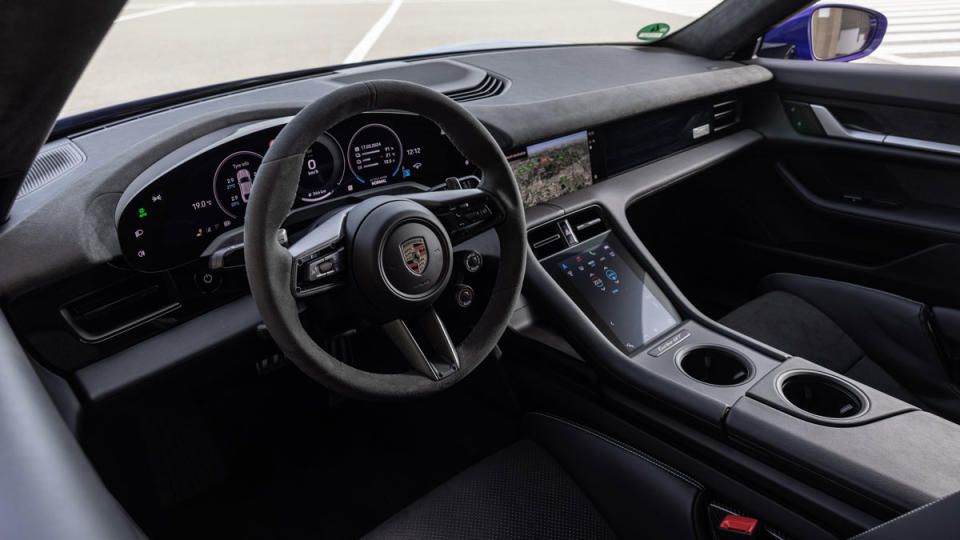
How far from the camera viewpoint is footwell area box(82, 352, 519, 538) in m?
1.65

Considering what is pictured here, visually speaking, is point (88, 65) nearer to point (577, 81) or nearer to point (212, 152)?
point (212, 152)

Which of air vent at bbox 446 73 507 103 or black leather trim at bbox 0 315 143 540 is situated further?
air vent at bbox 446 73 507 103

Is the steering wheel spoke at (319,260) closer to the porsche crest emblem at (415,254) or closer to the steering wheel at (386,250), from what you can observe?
the steering wheel at (386,250)

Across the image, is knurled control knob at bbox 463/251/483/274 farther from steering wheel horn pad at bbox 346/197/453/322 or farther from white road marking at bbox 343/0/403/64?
white road marking at bbox 343/0/403/64

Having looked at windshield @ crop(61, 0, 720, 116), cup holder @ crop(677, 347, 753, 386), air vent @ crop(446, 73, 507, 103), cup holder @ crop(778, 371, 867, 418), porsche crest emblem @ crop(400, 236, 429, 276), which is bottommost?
cup holder @ crop(778, 371, 867, 418)

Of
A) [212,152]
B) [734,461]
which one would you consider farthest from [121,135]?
[734,461]

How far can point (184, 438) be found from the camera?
173 cm

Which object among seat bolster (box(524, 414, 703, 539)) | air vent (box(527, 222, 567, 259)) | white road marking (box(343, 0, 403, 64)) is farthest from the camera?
white road marking (box(343, 0, 403, 64))

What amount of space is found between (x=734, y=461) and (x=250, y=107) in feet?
4.35

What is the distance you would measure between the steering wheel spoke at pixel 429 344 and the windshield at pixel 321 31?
3.33 ft

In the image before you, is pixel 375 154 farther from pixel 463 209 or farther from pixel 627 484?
pixel 627 484

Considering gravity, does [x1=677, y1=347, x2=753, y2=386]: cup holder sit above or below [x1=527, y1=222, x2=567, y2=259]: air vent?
below

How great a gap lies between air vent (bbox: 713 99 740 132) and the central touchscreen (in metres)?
0.87

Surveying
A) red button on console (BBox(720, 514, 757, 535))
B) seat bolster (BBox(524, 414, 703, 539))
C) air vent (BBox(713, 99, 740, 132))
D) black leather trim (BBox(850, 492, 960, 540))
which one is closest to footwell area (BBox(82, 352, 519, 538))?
seat bolster (BBox(524, 414, 703, 539))
